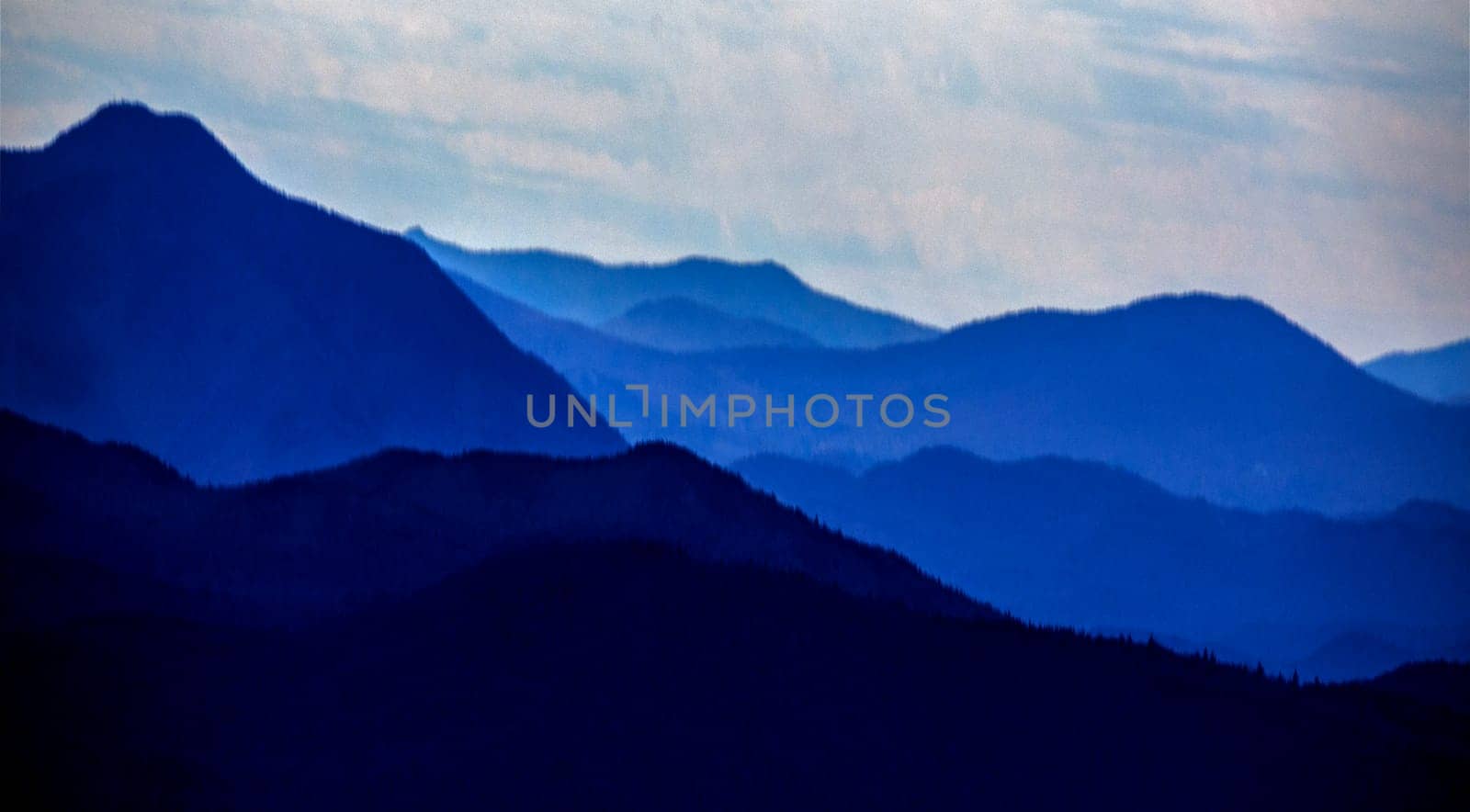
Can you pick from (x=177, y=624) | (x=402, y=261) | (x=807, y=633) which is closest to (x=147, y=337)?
(x=402, y=261)

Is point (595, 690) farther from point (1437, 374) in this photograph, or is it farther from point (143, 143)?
point (1437, 374)

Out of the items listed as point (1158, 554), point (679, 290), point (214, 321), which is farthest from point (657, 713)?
point (679, 290)

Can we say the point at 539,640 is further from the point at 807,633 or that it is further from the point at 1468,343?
the point at 1468,343

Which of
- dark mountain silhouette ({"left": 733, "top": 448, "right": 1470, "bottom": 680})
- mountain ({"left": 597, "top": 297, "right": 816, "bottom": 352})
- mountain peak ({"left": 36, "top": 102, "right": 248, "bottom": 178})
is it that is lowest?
dark mountain silhouette ({"left": 733, "top": 448, "right": 1470, "bottom": 680})

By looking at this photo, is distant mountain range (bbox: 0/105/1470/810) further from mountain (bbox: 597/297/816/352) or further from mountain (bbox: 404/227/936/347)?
mountain (bbox: 597/297/816/352)

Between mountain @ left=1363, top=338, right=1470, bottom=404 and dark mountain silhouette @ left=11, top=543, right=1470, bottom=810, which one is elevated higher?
mountain @ left=1363, top=338, right=1470, bottom=404

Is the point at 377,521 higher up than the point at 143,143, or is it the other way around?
the point at 143,143

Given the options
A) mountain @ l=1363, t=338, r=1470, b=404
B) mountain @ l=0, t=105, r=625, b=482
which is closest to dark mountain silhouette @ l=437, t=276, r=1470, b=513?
mountain @ l=1363, t=338, r=1470, b=404
